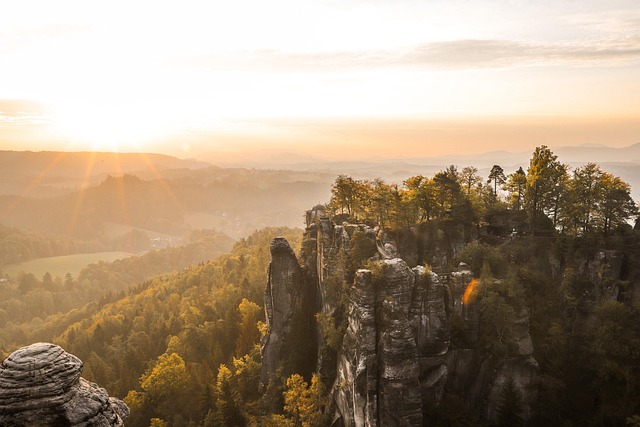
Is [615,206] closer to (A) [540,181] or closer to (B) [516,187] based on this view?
(A) [540,181]

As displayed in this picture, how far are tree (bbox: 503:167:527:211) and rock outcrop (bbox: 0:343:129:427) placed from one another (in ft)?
176

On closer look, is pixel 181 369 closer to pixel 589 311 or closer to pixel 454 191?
pixel 454 191

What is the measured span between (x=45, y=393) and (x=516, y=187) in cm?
5800

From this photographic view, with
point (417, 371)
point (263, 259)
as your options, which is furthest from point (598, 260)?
point (263, 259)

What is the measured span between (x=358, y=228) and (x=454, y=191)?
15744mm

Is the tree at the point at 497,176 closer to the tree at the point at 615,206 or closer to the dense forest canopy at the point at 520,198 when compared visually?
the dense forest canopy at the point at 520,198

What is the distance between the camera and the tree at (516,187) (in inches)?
2191

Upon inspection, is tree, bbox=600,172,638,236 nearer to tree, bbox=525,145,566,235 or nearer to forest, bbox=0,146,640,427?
forest, bbox=0,146,640,427

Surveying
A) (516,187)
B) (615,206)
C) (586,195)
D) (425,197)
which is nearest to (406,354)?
(425,197)

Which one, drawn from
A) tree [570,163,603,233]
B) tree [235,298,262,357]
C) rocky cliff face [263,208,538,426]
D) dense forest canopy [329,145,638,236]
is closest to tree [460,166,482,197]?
dense forest canopy [329,145,638,236]

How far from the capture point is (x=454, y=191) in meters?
55.1

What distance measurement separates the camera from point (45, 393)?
46.2 ft

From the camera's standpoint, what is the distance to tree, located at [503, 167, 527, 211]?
5565cm

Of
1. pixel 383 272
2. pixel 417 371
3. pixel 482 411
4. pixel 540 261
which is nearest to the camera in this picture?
pixel 417 371
